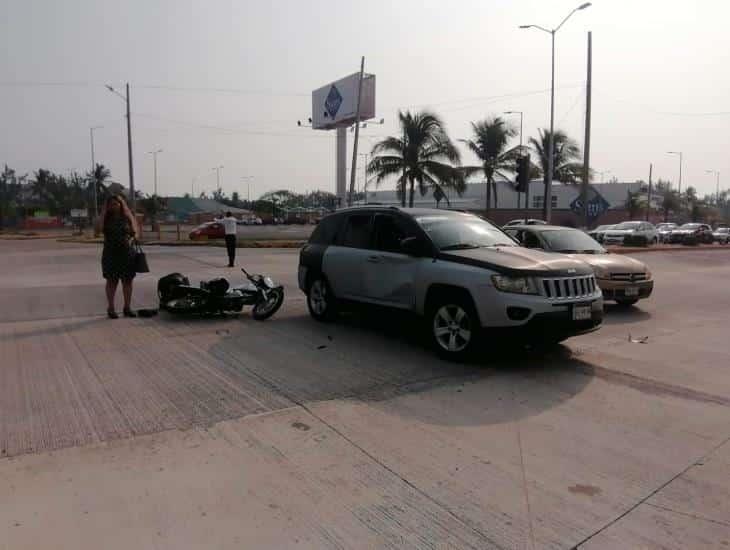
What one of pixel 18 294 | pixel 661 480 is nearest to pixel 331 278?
pixel 661 480

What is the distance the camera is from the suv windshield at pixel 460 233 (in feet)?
23.3

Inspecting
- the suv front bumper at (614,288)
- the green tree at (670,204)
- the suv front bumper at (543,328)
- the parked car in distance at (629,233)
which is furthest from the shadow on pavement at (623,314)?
the green tree at (670,204)

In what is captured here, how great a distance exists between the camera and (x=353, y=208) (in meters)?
8.56

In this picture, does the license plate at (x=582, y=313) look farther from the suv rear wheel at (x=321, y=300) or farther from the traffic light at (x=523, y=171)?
the traffic light at (x=523, y=171)

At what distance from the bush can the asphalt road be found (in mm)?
26514

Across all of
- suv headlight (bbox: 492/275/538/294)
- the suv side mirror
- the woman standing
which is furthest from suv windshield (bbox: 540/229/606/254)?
the woman standing

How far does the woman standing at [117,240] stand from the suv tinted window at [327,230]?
2637 millimetres

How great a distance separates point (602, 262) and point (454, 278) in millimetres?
5390

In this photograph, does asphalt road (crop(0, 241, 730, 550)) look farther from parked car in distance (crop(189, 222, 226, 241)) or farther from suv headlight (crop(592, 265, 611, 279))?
parked car in distance (crop(189, 222, 226, 241))

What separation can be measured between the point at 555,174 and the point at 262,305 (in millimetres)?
41033

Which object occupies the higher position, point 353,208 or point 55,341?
point 353,208

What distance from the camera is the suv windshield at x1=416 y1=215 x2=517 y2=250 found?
7098mm

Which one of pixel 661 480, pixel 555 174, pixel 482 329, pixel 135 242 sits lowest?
pixel 661 480

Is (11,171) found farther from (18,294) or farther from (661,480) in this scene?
(661,480)
